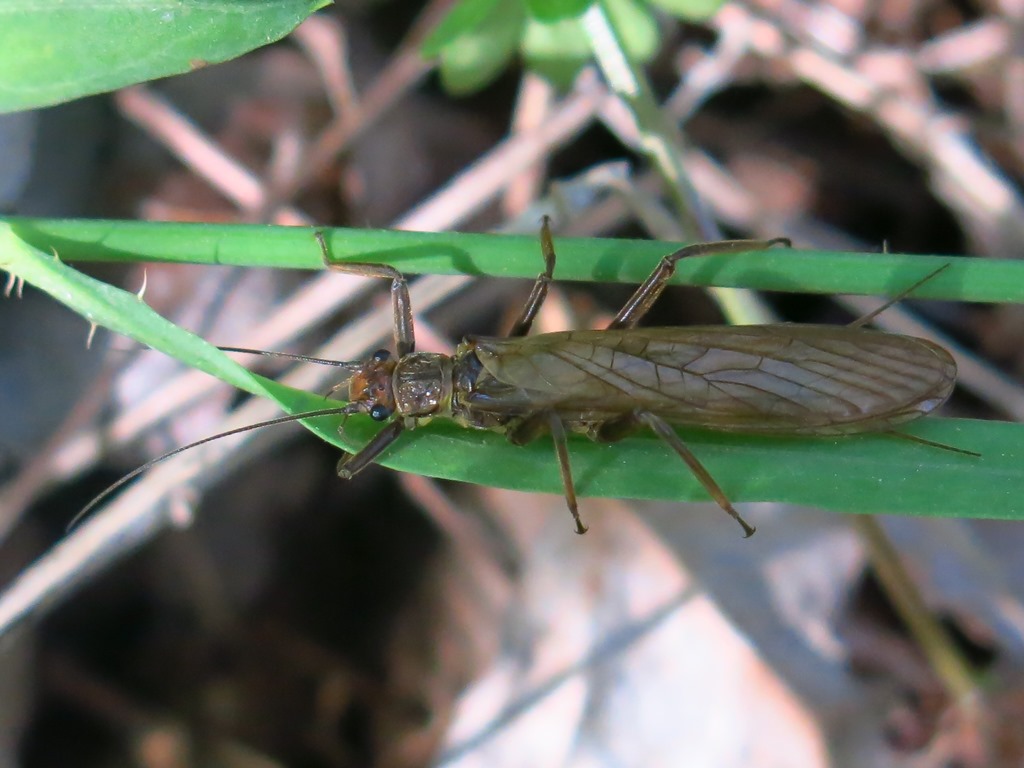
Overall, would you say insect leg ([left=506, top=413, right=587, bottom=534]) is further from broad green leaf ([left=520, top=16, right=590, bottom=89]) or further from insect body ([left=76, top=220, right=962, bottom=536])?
broad green leaf ([left=520, top=16, right=590, bottom=89])

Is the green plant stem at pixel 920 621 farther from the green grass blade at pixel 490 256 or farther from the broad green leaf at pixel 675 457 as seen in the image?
the green grass blade at pixel 490 256

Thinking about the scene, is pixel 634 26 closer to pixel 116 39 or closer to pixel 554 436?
pixel 554 436

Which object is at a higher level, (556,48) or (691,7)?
(556,48)

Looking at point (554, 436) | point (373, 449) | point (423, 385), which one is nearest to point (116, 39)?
point (373, 449)

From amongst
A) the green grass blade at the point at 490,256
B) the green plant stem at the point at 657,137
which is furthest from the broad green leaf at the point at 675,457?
the green plant stem at the point at 657,137

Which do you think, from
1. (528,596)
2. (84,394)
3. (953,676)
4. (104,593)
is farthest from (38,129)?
(953,676)

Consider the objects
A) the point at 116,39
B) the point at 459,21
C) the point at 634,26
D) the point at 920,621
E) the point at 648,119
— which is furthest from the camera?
the point at 920,621
